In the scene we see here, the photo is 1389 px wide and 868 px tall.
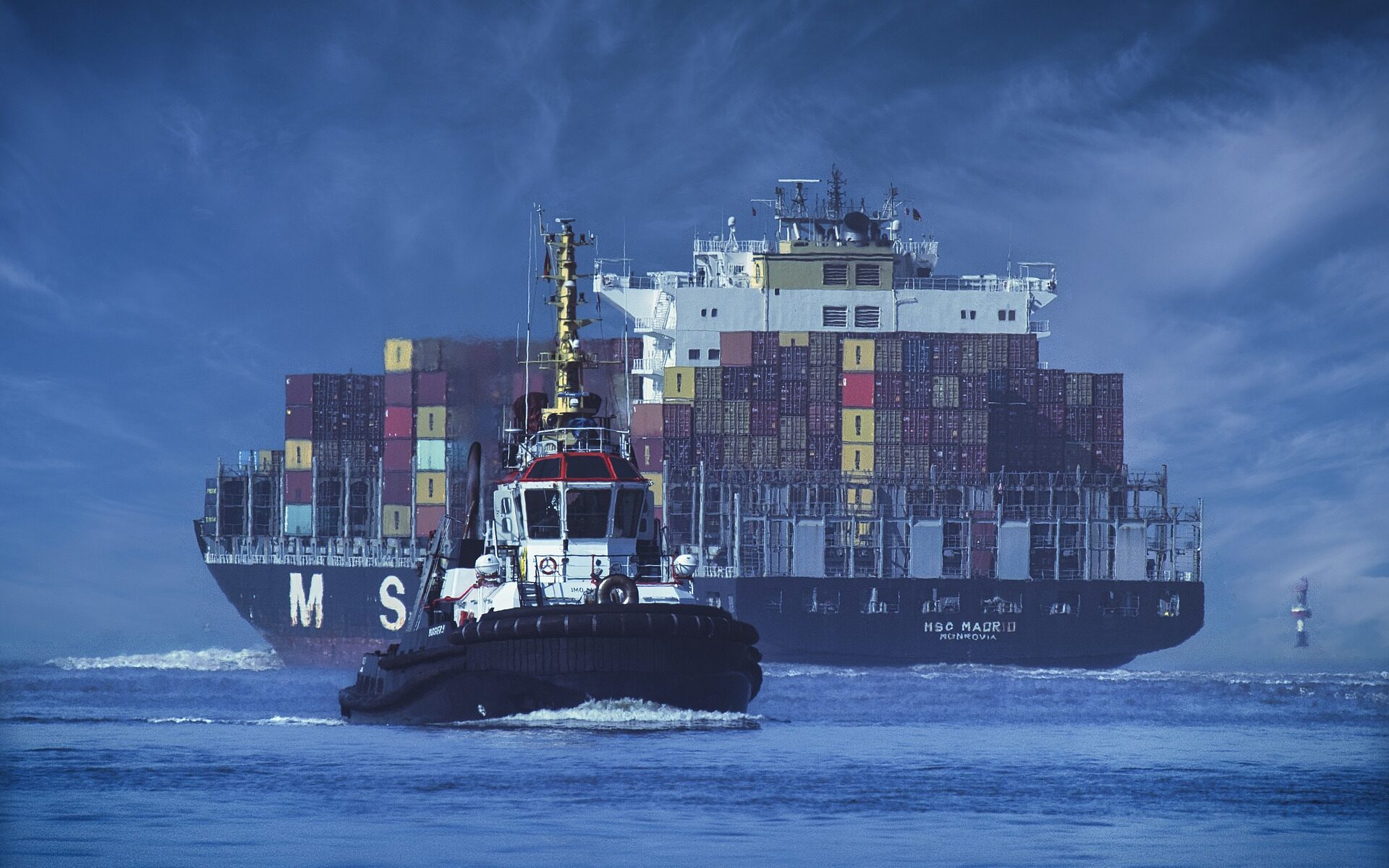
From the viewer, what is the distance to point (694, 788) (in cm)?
3425

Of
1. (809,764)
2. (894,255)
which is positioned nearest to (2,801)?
(809,764)

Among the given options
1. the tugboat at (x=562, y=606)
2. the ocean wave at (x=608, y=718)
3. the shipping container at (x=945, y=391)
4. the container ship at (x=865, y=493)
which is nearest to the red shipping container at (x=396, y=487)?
the container ship at (x=865, y=493)

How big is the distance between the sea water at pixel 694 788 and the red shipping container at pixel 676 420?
40.4 meters

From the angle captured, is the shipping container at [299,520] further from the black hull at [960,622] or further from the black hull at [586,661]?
the black hull at [586,661]

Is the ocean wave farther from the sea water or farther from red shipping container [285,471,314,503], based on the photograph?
red shipping container [285,471,314,503]

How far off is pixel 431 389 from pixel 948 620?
86.2 feet

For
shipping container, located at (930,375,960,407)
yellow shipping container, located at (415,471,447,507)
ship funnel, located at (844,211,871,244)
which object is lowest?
yellow shipping container, located at (415,471,447,507)

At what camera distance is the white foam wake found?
98562 millimetres

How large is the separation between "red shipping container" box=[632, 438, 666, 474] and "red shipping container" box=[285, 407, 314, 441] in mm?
18014

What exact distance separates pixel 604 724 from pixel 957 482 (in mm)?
56612

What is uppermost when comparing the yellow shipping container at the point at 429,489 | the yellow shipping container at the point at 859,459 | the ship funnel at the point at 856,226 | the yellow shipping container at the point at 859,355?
the ship funnel at the point at 856,226

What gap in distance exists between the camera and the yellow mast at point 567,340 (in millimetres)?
45906

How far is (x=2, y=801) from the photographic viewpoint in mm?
33812

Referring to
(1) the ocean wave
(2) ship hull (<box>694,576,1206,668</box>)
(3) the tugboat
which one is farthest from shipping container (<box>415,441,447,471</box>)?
(1) the ocean wave
